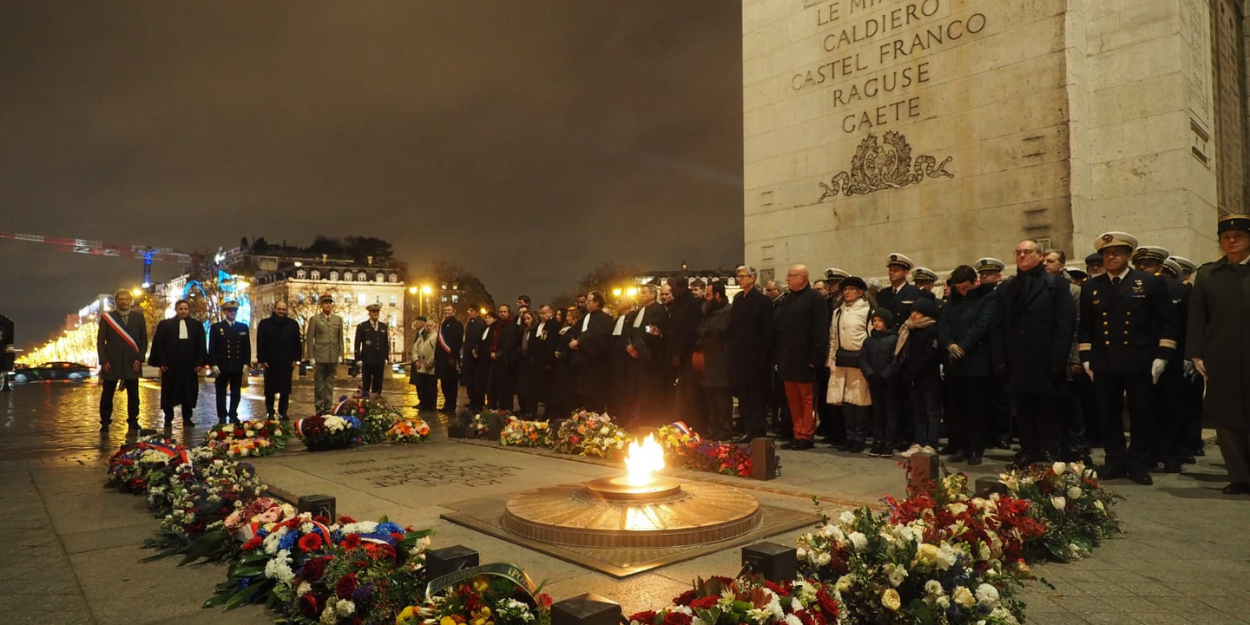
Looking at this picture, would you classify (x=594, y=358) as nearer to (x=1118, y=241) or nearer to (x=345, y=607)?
(x=1118, y=241)

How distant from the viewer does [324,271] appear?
4028 inches

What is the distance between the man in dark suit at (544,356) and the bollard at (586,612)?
9753 millimetres

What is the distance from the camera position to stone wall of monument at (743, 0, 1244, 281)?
1000 cm

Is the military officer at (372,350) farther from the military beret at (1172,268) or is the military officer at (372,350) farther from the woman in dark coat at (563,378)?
the military beret at (1172,268)

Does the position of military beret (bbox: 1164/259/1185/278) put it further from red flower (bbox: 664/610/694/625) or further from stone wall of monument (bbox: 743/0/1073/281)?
red flower (bbox: 664/610/694/625)

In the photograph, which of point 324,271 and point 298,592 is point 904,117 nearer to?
point 298,592

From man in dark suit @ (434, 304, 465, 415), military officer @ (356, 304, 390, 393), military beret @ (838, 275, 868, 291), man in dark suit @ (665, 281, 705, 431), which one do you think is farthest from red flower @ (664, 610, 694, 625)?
military officer @ (356, 304, 390, 393)

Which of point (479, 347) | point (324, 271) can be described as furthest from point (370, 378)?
point (324, 271)

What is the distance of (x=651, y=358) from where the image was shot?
34.6ft

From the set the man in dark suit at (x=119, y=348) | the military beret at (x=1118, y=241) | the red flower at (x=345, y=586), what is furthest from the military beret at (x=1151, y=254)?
the man in dark suit at (x=119, y=348)

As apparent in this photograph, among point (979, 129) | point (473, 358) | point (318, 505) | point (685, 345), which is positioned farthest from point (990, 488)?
point (473, 358)

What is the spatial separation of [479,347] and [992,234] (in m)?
8.37

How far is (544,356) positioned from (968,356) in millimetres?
6667

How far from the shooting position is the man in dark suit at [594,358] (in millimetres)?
11266
